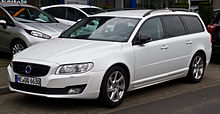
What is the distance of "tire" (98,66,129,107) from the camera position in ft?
20.3

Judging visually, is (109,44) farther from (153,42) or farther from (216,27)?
(216,27)

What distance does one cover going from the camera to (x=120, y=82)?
6.54 metres

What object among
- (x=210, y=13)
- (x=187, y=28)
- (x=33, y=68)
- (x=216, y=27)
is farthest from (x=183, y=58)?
(x=210, y=13)

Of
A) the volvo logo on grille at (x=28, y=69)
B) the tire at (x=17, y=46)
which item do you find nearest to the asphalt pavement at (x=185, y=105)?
A: the volvo logo on grille at (x=28, y=69)

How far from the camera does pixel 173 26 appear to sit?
7906mm

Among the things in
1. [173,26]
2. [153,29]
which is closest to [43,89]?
[153,29]

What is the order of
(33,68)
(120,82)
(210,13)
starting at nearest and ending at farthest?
(33,68) → (120,82) → (210,13)

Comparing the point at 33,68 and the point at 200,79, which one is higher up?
the point at 33,68

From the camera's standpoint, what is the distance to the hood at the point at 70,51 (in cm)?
604

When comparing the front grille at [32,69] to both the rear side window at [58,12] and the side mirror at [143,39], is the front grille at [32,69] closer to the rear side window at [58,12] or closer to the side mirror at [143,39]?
the side mirror at [143,39]

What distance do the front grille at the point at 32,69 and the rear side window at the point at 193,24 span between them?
3.60m

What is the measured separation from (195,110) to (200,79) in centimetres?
244

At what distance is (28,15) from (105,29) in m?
4.73

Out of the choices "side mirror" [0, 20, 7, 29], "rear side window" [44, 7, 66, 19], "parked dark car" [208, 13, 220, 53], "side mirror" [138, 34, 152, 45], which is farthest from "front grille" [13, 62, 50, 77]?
"rear side window" [44, 7, 66, 19]
